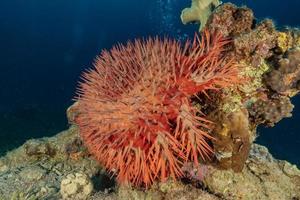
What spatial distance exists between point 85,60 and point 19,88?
1633cm

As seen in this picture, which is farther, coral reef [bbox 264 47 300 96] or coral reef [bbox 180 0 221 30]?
coral reef [bbox 180 0 221 30]

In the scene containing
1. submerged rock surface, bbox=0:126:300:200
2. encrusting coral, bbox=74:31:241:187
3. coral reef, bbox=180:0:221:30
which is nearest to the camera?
encrusting coral, bbox=74:31:241:187

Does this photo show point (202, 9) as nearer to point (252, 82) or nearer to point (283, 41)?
point (283, 41)

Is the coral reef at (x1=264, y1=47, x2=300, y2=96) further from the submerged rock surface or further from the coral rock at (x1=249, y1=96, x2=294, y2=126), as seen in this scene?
the submerged rock surface

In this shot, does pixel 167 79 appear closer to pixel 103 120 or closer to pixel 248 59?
pixel 103 120

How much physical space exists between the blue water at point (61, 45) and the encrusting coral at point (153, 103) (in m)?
0.69

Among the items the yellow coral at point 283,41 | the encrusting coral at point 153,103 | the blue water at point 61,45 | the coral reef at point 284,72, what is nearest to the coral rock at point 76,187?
the encrusting coral at point 153,103

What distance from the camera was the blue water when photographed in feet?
71.4

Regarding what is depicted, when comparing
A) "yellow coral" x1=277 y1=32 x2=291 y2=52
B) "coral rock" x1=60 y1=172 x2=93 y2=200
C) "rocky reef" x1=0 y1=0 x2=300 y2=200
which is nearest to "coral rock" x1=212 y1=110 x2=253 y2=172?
"rocky reef" x1=0 y1=0 x2=300 y2=200

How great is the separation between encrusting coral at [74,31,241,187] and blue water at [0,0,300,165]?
2.27ft

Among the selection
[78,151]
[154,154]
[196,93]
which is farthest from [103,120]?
[78,151]

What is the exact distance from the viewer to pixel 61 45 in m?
59.6

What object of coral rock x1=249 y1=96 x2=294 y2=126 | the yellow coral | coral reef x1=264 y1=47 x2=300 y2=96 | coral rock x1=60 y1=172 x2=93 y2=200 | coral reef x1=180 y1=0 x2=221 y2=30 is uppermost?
coral reef x1=180 y1=0 x2=221 y2=30

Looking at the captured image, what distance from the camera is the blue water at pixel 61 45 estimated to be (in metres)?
21.8
